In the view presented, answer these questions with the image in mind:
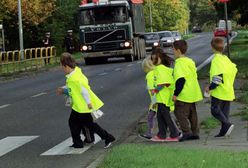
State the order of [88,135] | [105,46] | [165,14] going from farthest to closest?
[165,14]
[105,46]
[88,135]

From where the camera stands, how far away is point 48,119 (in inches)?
510

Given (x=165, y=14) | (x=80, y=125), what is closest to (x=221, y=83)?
(x=80, y=125)

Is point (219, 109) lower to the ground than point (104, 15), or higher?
lower

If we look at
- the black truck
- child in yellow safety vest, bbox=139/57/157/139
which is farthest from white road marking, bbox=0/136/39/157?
the black truck

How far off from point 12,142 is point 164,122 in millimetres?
2745

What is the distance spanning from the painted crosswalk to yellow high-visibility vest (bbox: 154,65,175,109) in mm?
1397

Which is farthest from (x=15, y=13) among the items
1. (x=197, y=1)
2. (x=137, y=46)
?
(x=197, y=1)

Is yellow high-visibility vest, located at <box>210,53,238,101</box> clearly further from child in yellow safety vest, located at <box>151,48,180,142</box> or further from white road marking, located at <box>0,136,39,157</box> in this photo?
white road marking, located at <box>0,136,39,157</box>

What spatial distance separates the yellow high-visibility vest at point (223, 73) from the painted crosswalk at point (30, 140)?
86.7 inches

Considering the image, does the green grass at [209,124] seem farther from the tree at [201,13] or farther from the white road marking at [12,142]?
the tree at [201,13]

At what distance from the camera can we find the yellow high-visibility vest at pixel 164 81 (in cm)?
920

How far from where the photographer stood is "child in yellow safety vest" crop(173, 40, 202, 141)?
8984 mm

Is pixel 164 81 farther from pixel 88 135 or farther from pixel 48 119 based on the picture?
pixel 48 119

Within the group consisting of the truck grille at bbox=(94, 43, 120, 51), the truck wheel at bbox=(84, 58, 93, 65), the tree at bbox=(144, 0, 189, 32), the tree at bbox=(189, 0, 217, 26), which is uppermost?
the tree at bbox=(189, 0, 217, 26)
